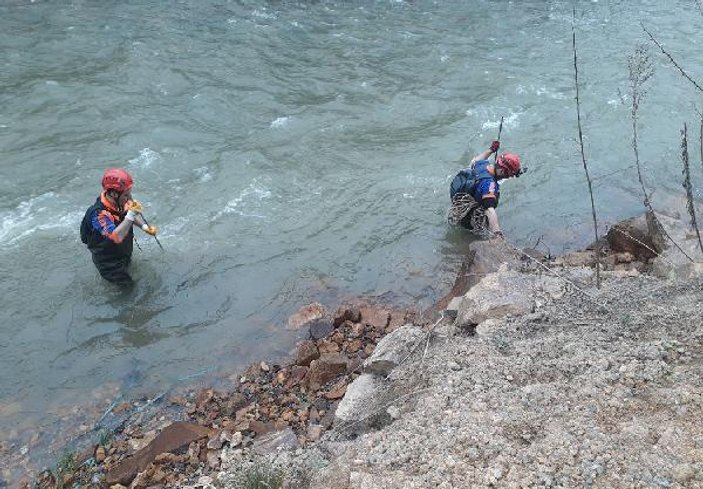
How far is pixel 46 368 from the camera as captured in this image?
704cm

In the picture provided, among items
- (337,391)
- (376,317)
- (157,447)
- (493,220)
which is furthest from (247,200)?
(157,447)

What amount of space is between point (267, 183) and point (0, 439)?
17.0 feet

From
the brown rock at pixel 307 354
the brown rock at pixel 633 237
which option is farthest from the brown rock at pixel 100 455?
the brown rock at pixel 633 237

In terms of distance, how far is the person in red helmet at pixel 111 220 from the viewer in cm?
693

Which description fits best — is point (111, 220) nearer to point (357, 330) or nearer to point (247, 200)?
point (247, 200)

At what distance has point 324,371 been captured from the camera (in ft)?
20.7

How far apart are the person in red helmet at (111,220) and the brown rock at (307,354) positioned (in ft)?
6.85

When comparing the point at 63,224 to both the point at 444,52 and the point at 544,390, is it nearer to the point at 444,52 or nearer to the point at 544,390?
the point at 544,390

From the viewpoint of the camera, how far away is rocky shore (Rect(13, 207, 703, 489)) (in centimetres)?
372

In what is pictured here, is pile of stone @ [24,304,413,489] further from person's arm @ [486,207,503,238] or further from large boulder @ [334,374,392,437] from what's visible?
person's arm @ [486,207,503,238]

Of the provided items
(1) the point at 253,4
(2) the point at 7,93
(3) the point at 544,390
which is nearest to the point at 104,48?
(2) the point at 7,93

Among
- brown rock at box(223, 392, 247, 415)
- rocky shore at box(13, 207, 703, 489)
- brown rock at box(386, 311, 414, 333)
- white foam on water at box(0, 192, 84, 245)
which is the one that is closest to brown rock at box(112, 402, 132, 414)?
rocky shore at box(13, 207, 703, 489)

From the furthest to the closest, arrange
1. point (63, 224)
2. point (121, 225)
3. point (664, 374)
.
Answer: point (63, 224), point (121, 225), point (664, 374)

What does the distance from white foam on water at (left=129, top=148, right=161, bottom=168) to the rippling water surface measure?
32mm
